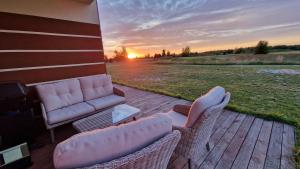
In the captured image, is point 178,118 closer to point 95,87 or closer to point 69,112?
point 69,112

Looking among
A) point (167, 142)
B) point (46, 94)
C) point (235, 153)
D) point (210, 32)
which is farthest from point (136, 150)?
point (210, 32)

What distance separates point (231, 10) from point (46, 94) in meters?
5.86

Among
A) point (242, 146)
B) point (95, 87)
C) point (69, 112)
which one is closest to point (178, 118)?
point (242, 146)

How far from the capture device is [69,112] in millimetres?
2457

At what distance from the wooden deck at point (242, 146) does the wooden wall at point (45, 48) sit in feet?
3.85

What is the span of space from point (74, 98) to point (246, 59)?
444 inches

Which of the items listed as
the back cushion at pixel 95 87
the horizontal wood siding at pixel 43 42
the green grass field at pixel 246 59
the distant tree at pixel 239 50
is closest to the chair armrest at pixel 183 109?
the back cushion at pixel 95 87

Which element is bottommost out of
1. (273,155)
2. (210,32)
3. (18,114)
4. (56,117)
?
(273,155)

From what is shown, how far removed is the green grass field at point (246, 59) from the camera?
888cm

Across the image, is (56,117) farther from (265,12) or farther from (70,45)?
(265,12)

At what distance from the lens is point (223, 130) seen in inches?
93.0

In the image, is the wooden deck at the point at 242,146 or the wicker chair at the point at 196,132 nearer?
the wicker chair at the point at 196,132

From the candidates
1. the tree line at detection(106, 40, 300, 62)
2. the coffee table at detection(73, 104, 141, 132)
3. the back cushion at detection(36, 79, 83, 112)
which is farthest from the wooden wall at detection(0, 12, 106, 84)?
the tree line at detection(106, 40, 300, 62)

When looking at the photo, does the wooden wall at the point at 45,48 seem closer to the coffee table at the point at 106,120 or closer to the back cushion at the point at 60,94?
the back cushion at the point at 60,94
